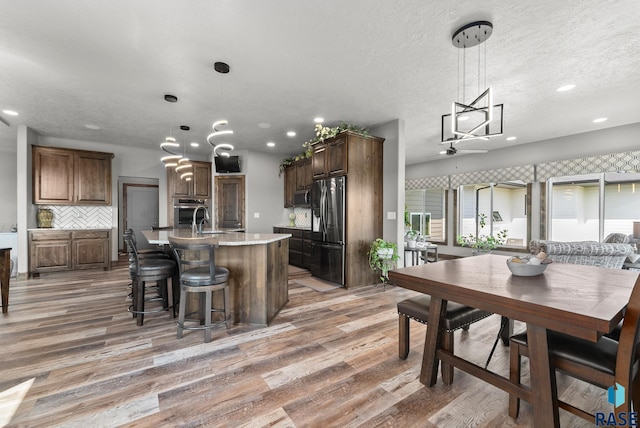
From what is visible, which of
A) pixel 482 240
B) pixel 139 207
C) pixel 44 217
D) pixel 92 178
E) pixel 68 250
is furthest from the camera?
pixel 139 207

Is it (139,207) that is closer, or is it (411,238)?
(411,238)

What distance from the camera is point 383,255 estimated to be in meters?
4.35

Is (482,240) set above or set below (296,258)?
above

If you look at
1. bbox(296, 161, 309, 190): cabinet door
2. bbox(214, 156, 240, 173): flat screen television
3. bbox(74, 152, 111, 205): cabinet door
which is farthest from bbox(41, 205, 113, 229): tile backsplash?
bbox(296, 161, 309, 190): cabinet door

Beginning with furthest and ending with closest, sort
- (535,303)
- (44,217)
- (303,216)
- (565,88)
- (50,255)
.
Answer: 1. (303,216)
2. (44,217)
3. (50,255)
4. (565,88)
5. (535,303)

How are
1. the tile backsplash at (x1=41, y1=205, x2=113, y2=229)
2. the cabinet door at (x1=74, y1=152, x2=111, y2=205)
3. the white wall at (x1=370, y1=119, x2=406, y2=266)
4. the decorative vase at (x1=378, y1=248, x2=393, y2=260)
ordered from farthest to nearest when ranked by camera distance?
the tile backsplash at (x1=41, y1=205, x2=113, y2=229) < the cabinet door at (x1=74, y1=152, x2=111, y2=205) < the white wall at (x1=370, y1=119, x2=406, y2=266) < the decorative vase at (x1=378, y1=248, x2=393, y2=260)

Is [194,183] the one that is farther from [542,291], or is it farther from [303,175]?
[542,291]

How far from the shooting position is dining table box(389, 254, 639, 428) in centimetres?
124

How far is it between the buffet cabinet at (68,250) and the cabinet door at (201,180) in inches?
77.6

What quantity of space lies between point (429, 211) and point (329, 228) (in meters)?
4.94

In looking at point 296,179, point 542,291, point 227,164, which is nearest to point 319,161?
point 296,179

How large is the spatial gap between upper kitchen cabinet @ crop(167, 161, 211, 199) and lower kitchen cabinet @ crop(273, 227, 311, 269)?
2.31 metres

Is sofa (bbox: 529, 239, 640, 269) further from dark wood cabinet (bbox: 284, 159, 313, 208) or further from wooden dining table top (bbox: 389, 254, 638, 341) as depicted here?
dark wood cabinet (bbox: 284, 159, 313, 208)

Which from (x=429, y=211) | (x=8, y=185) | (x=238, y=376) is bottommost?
(x=238, y=376)
